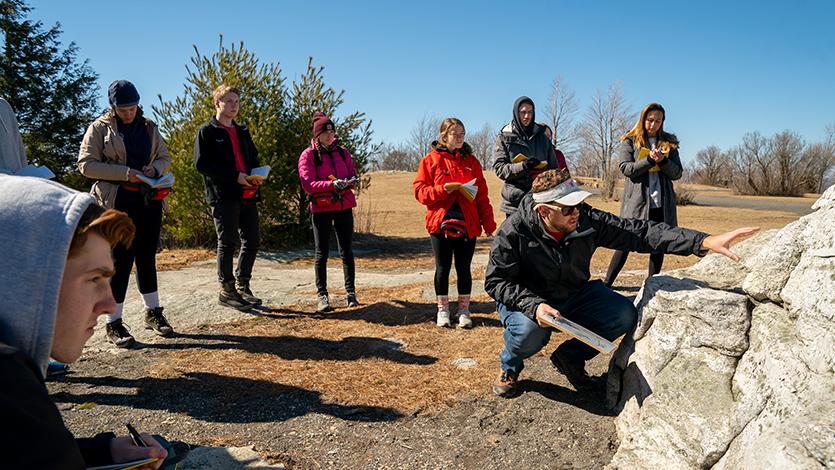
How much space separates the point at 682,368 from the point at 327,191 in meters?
3.87

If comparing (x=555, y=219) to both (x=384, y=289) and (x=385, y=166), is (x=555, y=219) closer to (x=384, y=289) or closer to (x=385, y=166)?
(x=384, y=289)

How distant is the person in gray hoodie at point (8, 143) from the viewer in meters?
3.69

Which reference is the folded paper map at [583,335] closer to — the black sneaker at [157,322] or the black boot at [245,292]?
the black sneaker at [157,322]

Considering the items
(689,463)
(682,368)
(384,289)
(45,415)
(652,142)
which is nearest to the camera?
(45,415)

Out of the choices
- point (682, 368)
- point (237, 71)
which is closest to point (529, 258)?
point (682, 368)

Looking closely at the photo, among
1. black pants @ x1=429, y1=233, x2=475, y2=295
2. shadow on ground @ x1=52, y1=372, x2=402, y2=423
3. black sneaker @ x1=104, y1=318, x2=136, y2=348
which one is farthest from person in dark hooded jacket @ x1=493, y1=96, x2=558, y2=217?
black sneaker @ x1=104, y1=318, x2=136, y2=348

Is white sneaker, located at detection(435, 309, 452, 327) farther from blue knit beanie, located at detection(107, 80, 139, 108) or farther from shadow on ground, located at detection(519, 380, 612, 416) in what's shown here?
blue knit beanie, located at detection(107, 80, 139, 108)

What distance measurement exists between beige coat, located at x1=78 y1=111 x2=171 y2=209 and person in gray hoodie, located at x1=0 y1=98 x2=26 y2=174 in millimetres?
764

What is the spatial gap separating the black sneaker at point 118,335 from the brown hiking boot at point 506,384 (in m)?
3.22

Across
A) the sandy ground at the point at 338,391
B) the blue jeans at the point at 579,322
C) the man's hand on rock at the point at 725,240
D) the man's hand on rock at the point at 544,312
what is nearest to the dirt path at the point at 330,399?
the sandy ground at the point at 338,391

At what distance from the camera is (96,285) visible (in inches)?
54.1

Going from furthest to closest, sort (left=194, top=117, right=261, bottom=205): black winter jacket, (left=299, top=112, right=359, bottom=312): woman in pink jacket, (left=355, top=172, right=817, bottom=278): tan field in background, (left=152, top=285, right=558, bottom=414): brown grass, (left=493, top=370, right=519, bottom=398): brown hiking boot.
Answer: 1. (left=355, top=172, right=817, bottom=278): tan field in background
2. (left=299, top=112, right=359, bottom=312): woman in pink jacket
3. (left=194, top=117, right=261, bottom=205): black winter jacket
4. (left=152, top=285, right=558, bottom=414): brown grass
5. (left=493, top=370, right=519, bottom=398): brown hiking boot

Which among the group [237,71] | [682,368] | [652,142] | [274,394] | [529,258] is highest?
[237,71]

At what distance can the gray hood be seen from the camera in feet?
3.69
